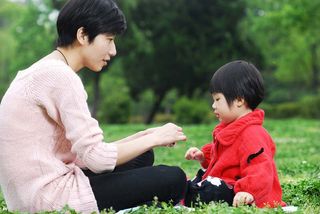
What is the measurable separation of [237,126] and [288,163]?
11.5 ft

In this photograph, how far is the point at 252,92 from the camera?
4137 millimetres

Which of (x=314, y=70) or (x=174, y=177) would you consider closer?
(x=174, y=177)

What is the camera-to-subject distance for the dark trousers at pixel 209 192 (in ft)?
13.0

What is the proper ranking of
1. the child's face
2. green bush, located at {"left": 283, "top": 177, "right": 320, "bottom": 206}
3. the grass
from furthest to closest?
green bush, located at {"left": 283, "top": 177, "right": 320, "bottom": 206}
the child's face
the grass

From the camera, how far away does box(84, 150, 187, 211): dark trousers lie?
357cm

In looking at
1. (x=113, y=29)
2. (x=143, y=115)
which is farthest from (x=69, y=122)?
(x=143, y=115)

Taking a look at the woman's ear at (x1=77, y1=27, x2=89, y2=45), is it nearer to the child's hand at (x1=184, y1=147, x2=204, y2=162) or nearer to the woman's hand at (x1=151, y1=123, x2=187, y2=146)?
the woman's hand at (x1=151, y1=123, x2=187, y2=146)

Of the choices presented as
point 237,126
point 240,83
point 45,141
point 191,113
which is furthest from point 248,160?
point 191,113

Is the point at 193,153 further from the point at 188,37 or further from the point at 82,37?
the point at 188,37

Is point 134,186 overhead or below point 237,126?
below

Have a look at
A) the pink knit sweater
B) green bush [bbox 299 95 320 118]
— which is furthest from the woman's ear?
green bush [bbox 299 95 320 118]

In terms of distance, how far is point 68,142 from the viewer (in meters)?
3.56

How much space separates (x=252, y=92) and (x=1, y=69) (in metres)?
51.8

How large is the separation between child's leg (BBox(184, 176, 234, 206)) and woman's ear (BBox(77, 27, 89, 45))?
132 centimetres
